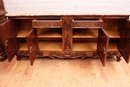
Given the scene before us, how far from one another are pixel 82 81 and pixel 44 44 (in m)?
0.84

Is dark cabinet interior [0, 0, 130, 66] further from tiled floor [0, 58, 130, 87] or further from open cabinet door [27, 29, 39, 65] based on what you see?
tiled floor [0, 58, 130, 87]

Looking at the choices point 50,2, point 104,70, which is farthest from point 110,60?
point 50,2

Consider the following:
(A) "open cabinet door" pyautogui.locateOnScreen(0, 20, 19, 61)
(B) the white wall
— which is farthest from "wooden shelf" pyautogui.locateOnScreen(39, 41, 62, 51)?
(B) the white wall

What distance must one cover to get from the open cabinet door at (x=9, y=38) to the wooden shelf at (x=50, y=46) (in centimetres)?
38

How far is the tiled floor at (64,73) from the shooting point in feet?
4.79

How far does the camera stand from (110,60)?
6.17 feet

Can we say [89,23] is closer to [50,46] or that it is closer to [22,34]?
[50,46]

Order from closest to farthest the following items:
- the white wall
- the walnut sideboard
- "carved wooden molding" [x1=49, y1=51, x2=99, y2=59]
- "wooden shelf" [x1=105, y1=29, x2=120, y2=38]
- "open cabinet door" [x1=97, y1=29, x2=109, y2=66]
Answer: "open cabinet door" [x1=97, y1=29, x2=109, y2=66], the walnut sideboard, "wooden shelf" [x1=105, y1=29, x2=120, y2=38], "carved wooden molding" [x1=49, y1=51, x2=99, y2=59], the white wall

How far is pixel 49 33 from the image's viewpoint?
5.98 ft

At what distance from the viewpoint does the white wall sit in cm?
199

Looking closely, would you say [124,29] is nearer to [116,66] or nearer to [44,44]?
[116,66]

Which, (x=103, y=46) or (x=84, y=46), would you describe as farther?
(x=84, y=46)

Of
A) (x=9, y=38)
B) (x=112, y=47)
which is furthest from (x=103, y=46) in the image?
(x=9, y=38)

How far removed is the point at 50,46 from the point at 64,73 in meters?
0.49
